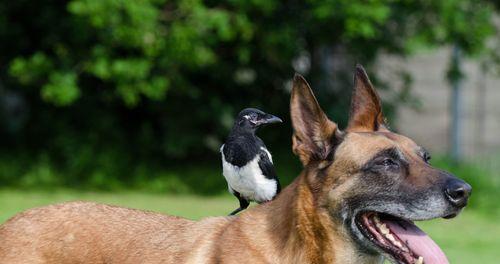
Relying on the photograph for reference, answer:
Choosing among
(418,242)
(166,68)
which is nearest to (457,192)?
→ (418,242)

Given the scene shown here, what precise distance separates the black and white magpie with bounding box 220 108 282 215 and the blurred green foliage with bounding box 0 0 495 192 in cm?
814

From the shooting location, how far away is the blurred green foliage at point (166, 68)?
15.0 metres

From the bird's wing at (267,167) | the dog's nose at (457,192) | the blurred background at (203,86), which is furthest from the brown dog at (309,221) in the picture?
the blurred background at (203,86)

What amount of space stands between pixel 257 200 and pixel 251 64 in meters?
11.9

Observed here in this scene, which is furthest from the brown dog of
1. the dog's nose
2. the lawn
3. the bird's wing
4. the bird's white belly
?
the lawn

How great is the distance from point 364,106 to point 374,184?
763mm

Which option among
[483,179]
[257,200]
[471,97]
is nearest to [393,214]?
[257,200]

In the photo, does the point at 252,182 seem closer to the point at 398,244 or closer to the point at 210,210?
the point at 398,244

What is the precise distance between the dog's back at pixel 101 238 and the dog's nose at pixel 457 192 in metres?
1.13

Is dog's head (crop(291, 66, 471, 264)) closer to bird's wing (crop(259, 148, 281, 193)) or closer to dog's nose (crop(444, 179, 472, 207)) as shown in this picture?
dog's nose (crop(444, 179, 472, 207))

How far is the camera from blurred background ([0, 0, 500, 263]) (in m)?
15.1

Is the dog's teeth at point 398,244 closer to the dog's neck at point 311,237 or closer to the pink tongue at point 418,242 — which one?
the pink tongue at point 418,242

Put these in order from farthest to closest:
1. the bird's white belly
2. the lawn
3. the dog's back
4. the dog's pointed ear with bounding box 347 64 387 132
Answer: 1. the lawn
2. the bird's white belly
3. the dog's pointed ear with bounding box 347 64 387 132
4. the dog's back

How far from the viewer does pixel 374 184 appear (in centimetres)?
472
